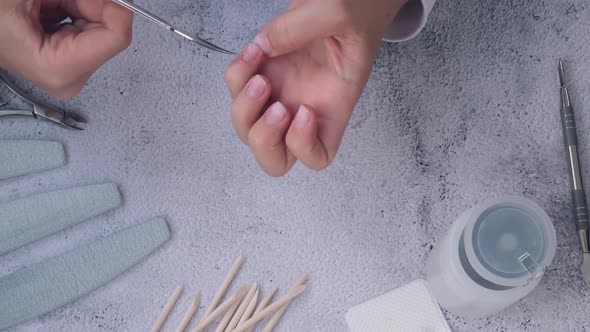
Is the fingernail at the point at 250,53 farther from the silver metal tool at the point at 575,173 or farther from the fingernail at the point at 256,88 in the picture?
the silver metal tool at the point at 575,173

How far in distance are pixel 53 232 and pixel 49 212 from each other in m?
0.02

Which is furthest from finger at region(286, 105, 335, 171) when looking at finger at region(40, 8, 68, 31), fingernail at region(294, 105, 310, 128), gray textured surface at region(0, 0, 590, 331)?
finger at region(40, 8, 68, 31)

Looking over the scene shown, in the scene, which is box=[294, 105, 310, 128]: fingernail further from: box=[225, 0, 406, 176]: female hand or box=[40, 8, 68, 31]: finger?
box=[40, 8, 68, 31]: finger

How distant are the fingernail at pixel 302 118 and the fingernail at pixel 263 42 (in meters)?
0.05

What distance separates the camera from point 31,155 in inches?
22.5

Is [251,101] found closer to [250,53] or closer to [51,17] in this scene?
[250,53]

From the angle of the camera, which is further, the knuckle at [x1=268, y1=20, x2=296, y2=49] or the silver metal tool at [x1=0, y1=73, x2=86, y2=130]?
the silver metal tool at [x1=0, y1=73, x2=86, y2=130]

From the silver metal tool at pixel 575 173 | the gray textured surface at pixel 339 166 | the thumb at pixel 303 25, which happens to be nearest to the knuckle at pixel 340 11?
the thumb at pixel 303 25

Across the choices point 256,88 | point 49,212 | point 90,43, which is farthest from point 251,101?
point 49,212

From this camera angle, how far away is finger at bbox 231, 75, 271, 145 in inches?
17.7

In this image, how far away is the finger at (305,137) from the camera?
1.45 ft

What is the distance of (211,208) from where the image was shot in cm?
57

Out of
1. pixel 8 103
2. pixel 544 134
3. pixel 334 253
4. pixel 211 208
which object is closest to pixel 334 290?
pixel 334 253

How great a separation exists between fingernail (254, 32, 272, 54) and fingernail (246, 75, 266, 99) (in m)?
0.02
